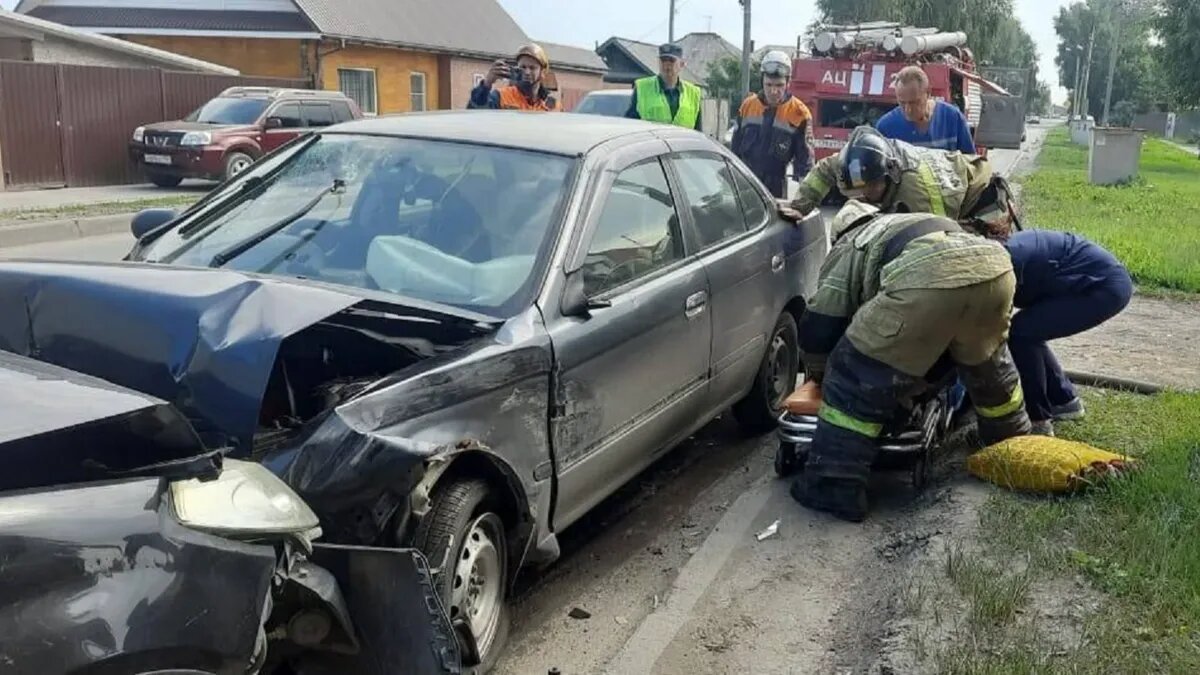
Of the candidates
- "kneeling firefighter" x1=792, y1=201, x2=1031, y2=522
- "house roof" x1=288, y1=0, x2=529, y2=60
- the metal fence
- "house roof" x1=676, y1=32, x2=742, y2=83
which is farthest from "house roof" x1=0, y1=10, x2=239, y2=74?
"house roof" x1=676, y1=32, x2=742, y2=83

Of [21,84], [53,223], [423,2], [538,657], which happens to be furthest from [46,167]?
[423,2]

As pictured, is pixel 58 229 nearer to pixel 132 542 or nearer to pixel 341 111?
pixel 341 111

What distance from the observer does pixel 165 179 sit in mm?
17922

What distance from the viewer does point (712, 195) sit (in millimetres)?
5168

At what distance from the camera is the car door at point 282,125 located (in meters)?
18.3

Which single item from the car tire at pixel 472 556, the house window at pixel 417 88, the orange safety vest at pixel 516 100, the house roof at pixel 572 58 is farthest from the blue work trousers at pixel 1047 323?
the house roof at pixel 572 58

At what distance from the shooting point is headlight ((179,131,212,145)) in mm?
17156

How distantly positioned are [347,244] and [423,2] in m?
33.6

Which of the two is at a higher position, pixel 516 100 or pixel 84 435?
pixel 516 100

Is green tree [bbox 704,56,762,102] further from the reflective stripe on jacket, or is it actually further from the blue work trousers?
the blue work trousers

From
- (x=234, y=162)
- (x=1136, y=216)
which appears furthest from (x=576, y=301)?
(x=234, y=162)

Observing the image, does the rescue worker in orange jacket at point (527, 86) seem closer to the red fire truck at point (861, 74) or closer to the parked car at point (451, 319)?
the parked car at point (451, 319)

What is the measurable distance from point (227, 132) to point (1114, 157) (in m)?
16.4

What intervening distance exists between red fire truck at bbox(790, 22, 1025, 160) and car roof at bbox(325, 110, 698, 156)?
13.5 metres
